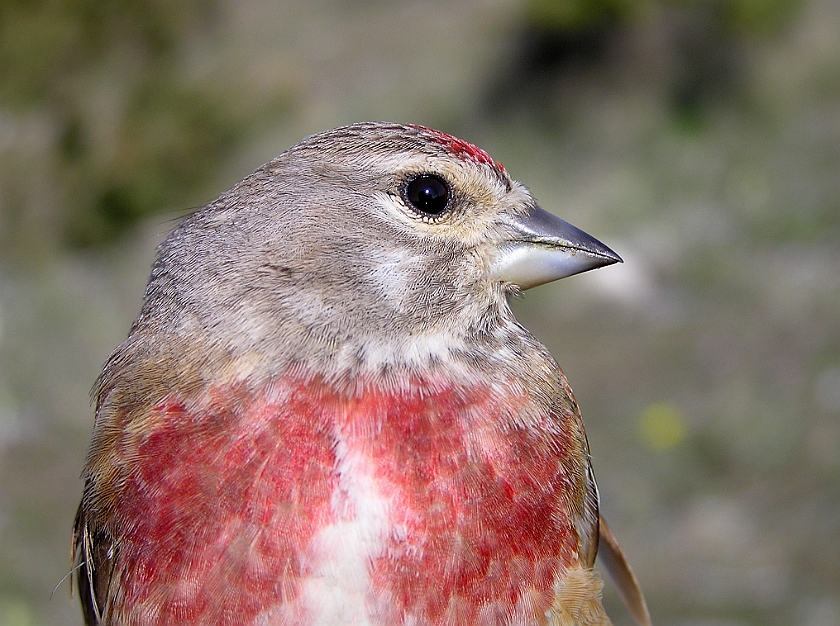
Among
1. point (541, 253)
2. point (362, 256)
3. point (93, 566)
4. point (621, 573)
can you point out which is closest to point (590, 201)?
point (621, 573)

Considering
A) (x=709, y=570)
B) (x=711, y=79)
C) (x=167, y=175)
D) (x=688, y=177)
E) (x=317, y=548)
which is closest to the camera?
(x=317, y=548)

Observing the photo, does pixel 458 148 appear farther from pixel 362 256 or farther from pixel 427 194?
pixel 362 256

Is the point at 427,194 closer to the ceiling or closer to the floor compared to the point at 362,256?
closer to the ceiling

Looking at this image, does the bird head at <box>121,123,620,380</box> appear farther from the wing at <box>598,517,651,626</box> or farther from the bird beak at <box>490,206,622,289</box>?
the wing at <box>598,517,651,626</box>

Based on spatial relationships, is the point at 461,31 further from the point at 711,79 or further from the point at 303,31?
the point at 711,79

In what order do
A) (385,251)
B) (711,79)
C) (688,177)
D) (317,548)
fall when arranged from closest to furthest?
(317,548), (385,251), (688,177), (711,79)

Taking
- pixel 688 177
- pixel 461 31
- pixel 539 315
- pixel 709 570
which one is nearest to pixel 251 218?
pixel 709 570

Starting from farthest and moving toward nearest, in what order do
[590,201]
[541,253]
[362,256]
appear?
[590,201], [541,253], [362,256]
